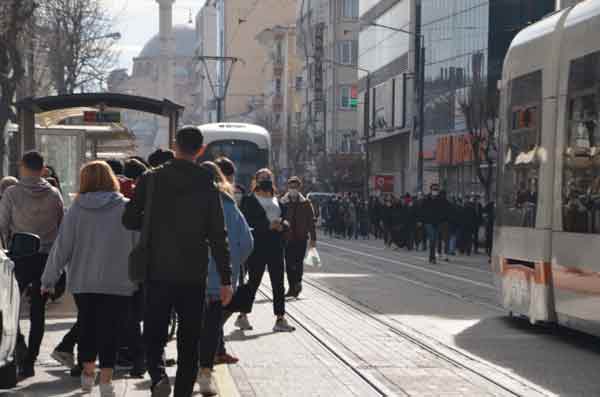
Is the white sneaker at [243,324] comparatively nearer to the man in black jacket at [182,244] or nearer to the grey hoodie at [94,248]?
the grey hoodie at [94,248]

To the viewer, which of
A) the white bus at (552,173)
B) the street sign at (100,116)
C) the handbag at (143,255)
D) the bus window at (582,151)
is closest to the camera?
the handbag at (143,255)

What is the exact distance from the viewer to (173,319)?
1415 cm

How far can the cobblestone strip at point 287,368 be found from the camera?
10570 mm

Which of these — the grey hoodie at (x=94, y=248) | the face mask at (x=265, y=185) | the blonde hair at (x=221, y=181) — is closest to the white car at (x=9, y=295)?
the grey hoodie at (x=94, y=248)

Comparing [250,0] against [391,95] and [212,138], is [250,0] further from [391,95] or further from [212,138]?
[212,138]

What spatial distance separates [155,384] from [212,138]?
31632 mm

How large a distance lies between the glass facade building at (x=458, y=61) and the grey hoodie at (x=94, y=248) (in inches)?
1708

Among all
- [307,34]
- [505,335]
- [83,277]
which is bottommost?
[505,335]

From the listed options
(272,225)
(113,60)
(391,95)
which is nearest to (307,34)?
(391,95)

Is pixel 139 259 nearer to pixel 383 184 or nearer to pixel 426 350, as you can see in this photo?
pixel 426 350

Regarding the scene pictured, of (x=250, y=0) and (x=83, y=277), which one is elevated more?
(x=250, y=0)

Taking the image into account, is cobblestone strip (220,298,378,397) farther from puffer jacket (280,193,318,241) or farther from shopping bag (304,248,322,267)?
shopping bag (304,248,322,267)

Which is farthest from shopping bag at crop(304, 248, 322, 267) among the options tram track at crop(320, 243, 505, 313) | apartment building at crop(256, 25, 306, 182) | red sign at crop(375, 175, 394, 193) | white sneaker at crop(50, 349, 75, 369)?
apartment building at crop(256, 25, 306, 182)

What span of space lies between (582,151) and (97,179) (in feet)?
17.4
